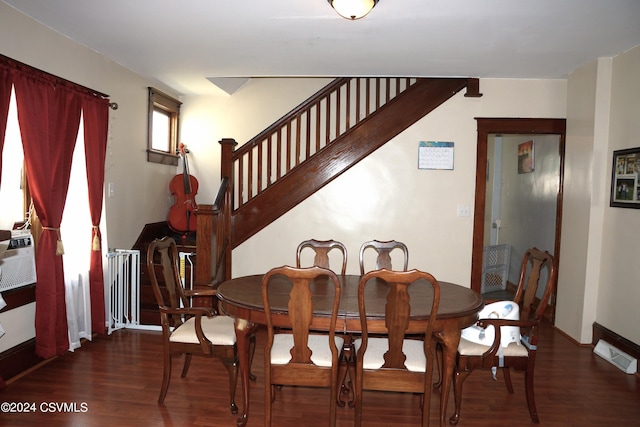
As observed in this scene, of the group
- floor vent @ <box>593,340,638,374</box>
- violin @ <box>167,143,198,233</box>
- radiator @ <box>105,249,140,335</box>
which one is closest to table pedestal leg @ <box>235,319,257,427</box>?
radiator @ <box>105,249,140,335</box>

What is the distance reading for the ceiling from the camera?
2818mm

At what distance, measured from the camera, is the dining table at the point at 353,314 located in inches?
92.9

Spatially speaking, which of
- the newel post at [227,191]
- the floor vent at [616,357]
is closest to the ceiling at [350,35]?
the newel post at [227,191]

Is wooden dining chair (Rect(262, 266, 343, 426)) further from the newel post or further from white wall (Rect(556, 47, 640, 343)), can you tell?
white wall (Rect(556, 47, 640, 343))

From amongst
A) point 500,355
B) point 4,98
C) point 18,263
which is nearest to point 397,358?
point 500,355

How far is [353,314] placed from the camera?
238 centimetres

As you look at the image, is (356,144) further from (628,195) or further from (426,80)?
(628,195)

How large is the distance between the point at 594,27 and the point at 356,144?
2.21 m

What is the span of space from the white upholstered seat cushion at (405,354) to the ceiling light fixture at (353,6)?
1943mm

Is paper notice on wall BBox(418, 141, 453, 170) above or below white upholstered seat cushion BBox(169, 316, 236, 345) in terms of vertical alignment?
above

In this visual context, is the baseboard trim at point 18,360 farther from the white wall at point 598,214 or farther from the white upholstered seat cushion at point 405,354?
the white wall at point 598,214

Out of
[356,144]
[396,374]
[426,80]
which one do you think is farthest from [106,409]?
[426,80]

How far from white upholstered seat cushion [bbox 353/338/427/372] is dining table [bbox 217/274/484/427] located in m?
0.14

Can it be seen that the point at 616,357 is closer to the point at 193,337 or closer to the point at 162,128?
the point at 193,337
